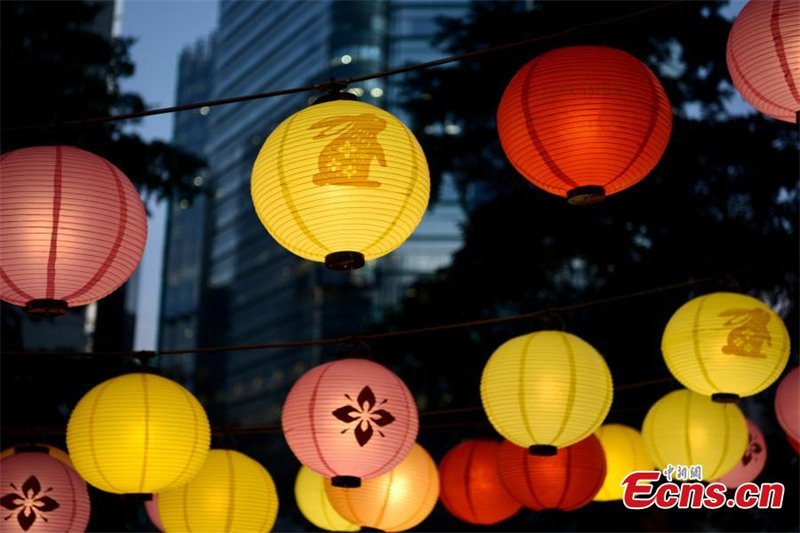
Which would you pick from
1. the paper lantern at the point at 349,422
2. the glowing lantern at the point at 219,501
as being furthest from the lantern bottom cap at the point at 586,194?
the glowing lantern at the point at 219,501

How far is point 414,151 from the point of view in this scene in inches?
138

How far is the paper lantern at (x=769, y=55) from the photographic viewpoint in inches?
131

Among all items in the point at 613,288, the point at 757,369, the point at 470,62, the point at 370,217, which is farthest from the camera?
the point at 470,62

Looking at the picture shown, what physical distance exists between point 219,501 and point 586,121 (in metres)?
2.51

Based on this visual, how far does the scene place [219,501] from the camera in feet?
16.2

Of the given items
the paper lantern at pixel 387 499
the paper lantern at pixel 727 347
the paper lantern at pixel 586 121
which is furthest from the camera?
the paper lantern at pixel 387 499

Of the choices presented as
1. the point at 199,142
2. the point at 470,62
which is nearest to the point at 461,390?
the point at 470,62

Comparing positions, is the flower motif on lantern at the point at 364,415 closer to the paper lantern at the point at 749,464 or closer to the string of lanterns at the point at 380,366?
the string of lanterns at the point at 380,366

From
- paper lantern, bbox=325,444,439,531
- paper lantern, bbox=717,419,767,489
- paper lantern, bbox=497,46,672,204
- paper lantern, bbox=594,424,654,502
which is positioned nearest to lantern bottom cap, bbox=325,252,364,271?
paper lantern, bbox=497,46,672,204

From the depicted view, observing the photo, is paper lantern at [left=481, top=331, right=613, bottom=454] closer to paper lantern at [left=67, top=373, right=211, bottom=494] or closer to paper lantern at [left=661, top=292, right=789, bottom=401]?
paper lantern at [left=661, top=292, right=789, bottom=401]

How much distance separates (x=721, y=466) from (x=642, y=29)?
5.53m

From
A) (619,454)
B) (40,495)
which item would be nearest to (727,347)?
(619,454)

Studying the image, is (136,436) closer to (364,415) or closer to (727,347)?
(364,415)

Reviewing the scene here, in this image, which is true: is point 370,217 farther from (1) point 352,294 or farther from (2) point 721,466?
(1) point 352,294
